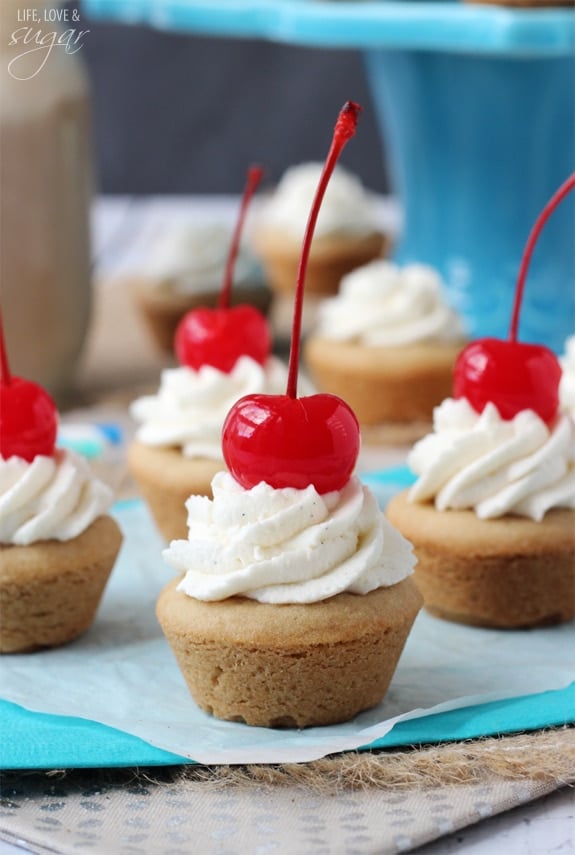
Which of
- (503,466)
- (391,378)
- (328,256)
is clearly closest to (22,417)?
(503,466)

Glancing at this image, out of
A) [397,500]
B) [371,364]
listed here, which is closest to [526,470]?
[397,500]

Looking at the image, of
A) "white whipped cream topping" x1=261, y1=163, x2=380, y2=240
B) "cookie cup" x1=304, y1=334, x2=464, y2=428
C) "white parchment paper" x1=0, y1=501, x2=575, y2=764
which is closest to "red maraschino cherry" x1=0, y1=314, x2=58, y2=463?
"white parchment paper" x1=0, y1=501, x2=575, y2=764

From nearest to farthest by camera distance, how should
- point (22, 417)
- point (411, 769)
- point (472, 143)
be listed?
point (411, 769)
point (22, 417)
point (472, 143)

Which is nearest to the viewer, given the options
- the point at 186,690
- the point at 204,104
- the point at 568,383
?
the point at 186,690

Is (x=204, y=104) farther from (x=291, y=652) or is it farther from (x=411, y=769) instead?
(x=411, y=769)

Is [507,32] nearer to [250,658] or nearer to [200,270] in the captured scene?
[200,270]

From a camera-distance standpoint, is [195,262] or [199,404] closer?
[199,404]

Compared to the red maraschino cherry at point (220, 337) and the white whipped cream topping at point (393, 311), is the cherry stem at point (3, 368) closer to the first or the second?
the red maraschino cherry at point (220, 337)
